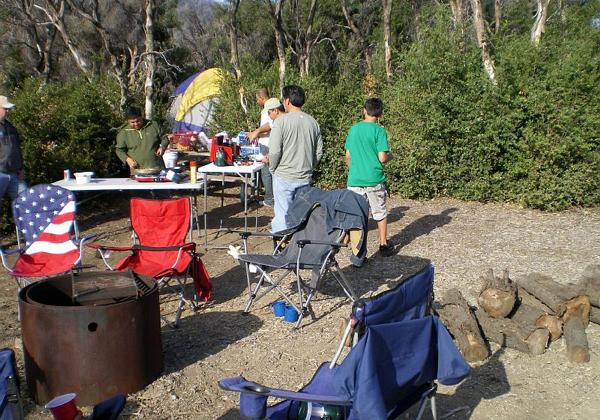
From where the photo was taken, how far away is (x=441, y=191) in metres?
10.2

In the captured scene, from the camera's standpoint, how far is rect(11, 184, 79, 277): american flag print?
5215 mm

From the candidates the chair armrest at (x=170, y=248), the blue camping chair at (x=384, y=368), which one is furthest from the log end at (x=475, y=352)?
the chair armrest at (x=170, y=248)

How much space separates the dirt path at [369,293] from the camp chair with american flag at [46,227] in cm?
56

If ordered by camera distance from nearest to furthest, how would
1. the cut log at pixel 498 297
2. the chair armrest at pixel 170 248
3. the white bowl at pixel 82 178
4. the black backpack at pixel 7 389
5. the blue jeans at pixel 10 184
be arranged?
the black backpack at pixel 7 389
the cut log at pixel 498 297
the chair armrest at pixel 170 248
the blue jeans at pixel 10 184
the white bowl at pixel 82 178

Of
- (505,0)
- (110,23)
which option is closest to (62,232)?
(110,23)

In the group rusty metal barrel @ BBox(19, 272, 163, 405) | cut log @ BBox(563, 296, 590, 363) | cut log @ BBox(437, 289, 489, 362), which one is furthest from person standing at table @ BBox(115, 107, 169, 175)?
cut log @ BBox(563, 296, 590, 363)

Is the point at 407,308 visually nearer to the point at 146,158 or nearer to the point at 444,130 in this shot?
the point at 146,158

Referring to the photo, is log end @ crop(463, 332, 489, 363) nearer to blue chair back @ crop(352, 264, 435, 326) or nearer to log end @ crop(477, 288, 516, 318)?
log end @ crop(477, 288, 516, 318)

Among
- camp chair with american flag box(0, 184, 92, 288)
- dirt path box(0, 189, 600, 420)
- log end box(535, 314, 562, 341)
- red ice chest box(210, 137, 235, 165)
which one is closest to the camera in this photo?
dirt path box(0, 189, 600, 420)

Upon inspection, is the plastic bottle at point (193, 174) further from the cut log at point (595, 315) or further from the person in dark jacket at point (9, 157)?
the cut log at point (595, 315)

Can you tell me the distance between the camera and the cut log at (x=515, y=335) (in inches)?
171

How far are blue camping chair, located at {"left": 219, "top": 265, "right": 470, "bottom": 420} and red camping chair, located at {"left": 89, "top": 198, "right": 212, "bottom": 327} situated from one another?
205 cm

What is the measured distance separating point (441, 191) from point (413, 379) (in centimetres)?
768

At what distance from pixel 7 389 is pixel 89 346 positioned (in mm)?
605
